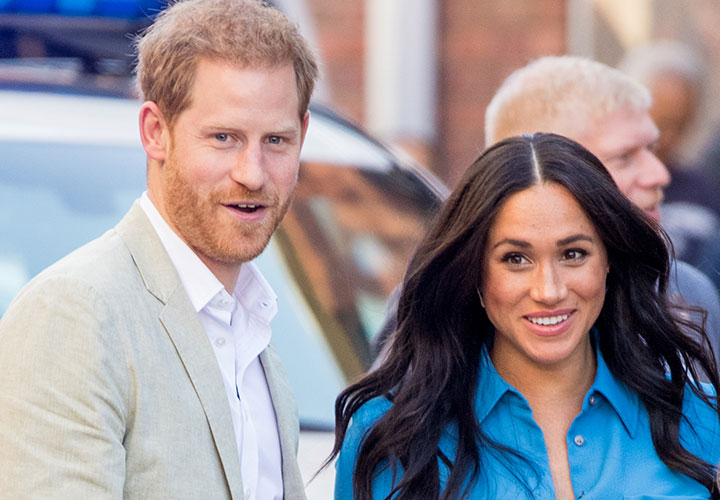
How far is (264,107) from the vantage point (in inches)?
106

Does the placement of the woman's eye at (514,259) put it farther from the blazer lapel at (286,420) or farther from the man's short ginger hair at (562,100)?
the man's short ginger hair at (562,100)

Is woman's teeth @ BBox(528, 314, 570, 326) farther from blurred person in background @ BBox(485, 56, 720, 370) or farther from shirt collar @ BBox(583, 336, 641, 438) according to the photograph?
blurred person in background @ BBox(485, 56, 720, 370)

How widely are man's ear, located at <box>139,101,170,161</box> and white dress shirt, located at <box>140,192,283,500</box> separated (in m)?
0.10

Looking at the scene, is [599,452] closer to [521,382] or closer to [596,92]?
[521,382]

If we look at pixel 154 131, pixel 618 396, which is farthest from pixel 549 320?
pixel 154 131

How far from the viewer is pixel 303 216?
4430mm

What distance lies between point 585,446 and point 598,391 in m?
0.14

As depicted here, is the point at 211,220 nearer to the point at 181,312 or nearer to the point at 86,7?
the point at 181,312

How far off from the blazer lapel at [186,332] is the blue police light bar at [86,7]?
1799 millimetres

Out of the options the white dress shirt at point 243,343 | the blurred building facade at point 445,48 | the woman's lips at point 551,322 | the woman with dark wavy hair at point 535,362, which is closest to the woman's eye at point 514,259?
the woman with dark wavy hair at point 535,362

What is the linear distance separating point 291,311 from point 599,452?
3.87 feet

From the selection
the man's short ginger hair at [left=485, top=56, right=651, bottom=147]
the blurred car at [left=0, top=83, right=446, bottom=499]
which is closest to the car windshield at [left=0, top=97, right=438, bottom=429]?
the blurred car at [left=0, top=83, right=446, bottom=499]

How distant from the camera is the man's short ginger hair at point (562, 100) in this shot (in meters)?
3.89

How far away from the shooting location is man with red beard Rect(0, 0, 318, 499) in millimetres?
2336
